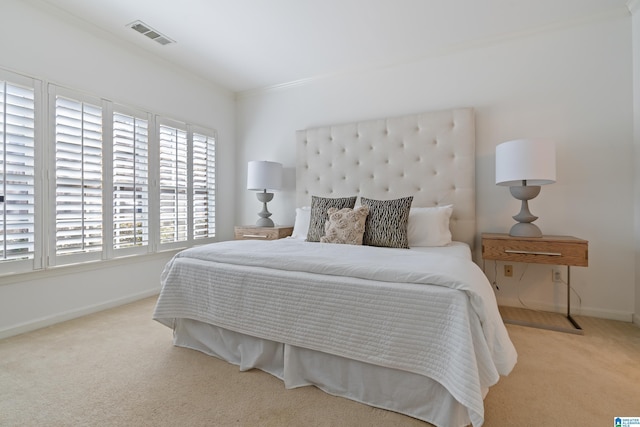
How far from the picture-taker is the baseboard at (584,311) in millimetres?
2480

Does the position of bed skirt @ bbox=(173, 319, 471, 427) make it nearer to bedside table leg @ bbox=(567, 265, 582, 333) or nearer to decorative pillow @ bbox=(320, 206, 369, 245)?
decorative pillow @ bbox=(320, 206, 369, 245)

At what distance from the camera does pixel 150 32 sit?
2766 millimetres

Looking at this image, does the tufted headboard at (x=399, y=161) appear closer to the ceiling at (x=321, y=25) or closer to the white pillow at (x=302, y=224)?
the white pillow at (x=302, y=224)

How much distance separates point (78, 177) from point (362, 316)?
8.68ft

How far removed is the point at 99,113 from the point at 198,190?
4.24ft

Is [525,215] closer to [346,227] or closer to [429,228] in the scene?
[429,228]

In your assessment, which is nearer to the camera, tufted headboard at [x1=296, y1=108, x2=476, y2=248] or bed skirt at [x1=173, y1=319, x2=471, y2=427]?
bed skirt at [x1=173, y1=319, x2=471, y2=427]

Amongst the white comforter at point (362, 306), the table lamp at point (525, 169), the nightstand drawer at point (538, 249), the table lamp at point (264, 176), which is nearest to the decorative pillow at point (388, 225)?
the white comforter at point (362, 306)

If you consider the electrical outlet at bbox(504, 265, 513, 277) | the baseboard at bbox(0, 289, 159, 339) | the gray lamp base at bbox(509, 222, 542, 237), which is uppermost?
the gray lamp base at bbox(509, 222, 542, 237)

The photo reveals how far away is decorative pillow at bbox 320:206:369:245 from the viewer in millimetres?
2504

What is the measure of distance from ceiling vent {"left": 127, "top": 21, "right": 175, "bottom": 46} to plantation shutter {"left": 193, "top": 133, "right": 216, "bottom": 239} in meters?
1.04

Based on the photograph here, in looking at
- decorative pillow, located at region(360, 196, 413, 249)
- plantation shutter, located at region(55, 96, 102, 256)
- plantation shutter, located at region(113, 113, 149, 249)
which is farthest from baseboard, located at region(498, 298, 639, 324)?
plantation shutter, located at region(55, 96, 102, 256)

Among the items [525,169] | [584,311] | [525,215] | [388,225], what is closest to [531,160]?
[525,169]

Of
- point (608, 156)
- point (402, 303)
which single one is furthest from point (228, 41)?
point (608, 156)
